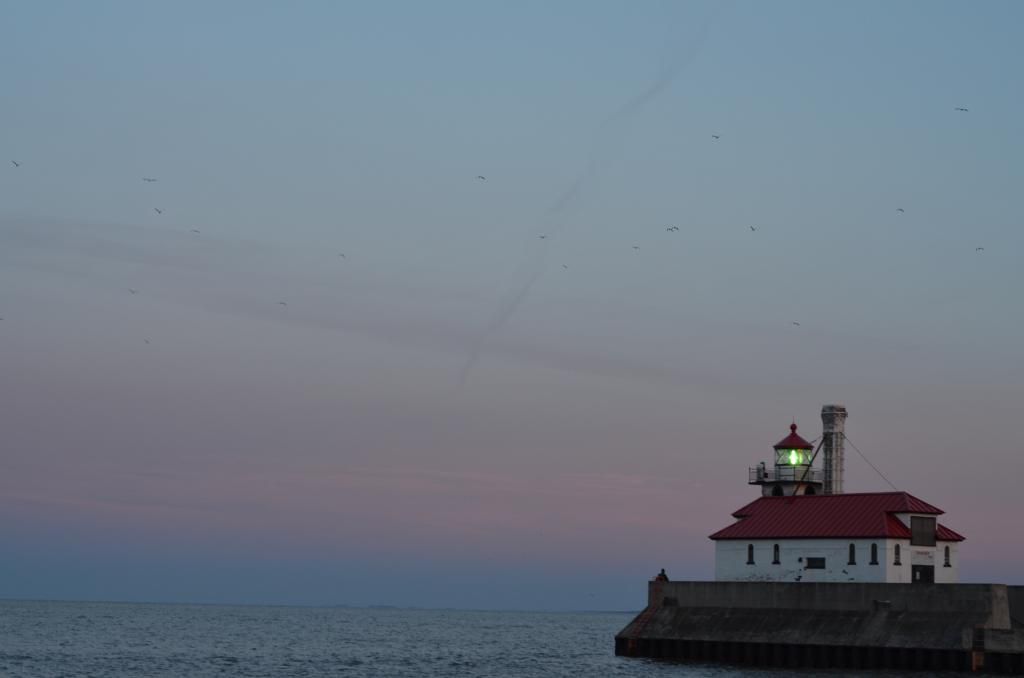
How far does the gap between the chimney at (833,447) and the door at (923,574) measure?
1183 cm

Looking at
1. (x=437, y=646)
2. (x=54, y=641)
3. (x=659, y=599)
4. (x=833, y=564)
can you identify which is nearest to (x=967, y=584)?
(x=833, y=564)

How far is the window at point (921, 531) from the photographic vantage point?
67.4 metres

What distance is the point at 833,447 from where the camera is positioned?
79.4 meters

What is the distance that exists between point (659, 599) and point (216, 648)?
32761 mm

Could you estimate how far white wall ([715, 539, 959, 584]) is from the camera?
66.3 metres

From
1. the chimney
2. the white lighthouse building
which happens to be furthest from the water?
the chimney

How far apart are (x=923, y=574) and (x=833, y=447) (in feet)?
43.1

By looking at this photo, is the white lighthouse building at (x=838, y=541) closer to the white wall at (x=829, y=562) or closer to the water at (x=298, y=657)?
the white wall at (x=829, y=562)

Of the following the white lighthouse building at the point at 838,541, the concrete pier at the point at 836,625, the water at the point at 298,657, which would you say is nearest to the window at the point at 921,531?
the white lighthouse building at the point at 838,541

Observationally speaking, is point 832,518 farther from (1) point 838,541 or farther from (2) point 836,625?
(2) point 836,625

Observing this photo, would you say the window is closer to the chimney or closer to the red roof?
the red roof

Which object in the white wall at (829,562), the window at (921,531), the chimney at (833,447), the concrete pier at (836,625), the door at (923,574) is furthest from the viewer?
the chimney at (833,447)

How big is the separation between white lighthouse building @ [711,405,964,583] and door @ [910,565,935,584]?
0.04m

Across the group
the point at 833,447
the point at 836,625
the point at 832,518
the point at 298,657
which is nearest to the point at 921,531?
the point at 832,518
